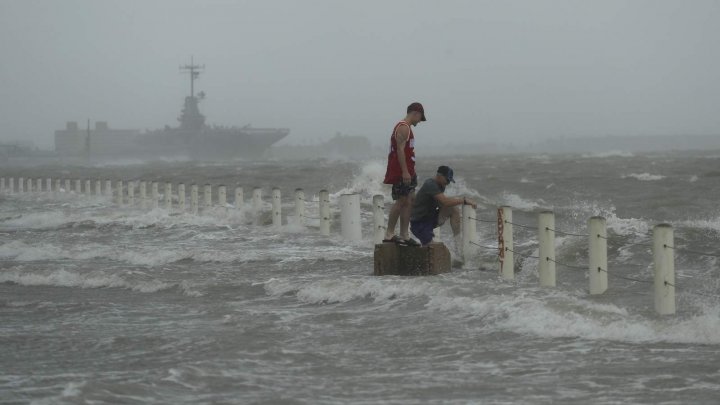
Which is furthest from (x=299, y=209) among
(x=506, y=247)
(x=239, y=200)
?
(x=506, y=247)

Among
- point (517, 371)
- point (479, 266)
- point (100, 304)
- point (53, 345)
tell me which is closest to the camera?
point (517, 371)

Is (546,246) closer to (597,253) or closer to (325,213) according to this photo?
(597,253)

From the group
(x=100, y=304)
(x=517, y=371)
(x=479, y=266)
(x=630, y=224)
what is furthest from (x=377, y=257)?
(x=630, y=224)

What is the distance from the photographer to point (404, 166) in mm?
10875

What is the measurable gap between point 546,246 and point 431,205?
239 centimetres

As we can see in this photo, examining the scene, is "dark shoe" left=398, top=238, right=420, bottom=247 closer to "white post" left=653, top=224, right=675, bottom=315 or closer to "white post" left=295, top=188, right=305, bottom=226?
"white post" left=653, top=224, right=675, bottom=315

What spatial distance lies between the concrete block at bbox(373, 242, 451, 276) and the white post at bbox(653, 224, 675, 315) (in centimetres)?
344

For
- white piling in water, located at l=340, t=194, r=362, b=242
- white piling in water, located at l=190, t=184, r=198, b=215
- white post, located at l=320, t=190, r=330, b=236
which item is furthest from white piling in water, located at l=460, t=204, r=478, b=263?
white piling in water, located at l=190, t=184, r=198, b=215

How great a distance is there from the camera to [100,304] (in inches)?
407

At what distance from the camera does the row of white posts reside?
7.86m

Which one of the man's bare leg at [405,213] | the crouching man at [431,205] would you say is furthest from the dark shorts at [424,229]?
the man's bare leg at [405,213]

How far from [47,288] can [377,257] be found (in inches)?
152

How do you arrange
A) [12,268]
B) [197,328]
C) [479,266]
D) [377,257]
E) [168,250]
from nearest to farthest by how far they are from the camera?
[197,328] < [377,257] < [479,266] < [12,268] < [168,250]

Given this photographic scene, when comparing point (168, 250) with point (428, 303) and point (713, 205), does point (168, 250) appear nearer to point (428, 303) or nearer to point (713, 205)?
point (428, 303)
